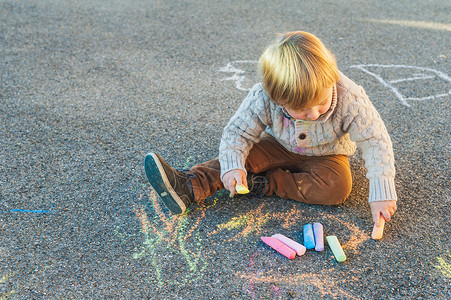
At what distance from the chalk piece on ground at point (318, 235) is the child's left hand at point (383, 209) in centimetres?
19

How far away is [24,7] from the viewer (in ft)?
13.9

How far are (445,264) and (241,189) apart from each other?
0.75 metres

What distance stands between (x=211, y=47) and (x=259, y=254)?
2.10 metres

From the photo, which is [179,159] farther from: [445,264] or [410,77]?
[410,77]

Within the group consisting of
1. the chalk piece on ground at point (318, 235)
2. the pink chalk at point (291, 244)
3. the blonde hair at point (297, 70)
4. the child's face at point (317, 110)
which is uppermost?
the blonde hair at point (297, 70)

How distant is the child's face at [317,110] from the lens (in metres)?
1.52

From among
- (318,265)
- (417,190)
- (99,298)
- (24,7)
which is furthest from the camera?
(24,7)

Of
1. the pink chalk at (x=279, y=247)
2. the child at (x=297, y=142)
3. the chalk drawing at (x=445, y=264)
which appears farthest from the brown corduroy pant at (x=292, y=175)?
the chalk drawing at (x=445, y=264)

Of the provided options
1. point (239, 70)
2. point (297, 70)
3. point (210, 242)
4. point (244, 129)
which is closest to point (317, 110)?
point (297, 70)

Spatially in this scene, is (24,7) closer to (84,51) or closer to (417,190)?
(84,51)

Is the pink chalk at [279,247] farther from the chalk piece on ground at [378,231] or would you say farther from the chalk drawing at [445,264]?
the chalk drawing at [445,264]

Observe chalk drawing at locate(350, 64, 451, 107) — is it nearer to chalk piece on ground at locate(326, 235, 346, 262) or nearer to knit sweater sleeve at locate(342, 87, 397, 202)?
knit sweater sleeve at locate(342, 87, 397, 202)

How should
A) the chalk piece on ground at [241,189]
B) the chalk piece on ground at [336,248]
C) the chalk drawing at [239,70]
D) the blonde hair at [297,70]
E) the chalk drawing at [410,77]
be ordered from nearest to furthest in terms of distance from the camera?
the blonde hair at [297,70], the chalk piece on ground at [336,248], the chalk piece on ground at [241,189], the chalk drawing at [410,77], the chalk drawing at [239,70]

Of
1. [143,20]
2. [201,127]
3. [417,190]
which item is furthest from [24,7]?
[417,190]
